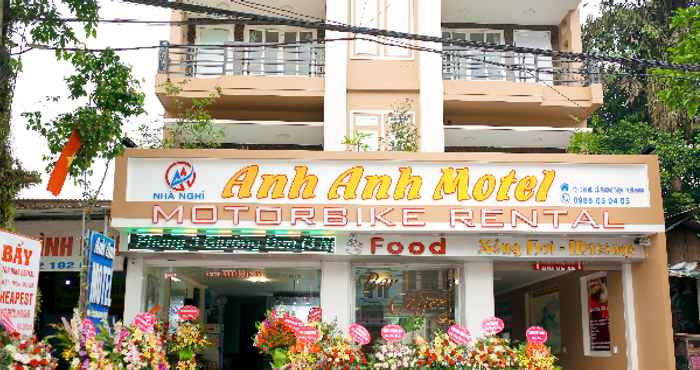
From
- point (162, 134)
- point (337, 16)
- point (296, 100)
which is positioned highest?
point (337, 16)

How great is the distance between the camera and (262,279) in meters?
16.5

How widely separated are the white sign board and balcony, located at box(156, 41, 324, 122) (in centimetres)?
583

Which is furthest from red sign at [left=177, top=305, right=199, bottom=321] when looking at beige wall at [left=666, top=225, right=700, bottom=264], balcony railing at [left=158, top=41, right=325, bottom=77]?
beige wall at [left=666, top=225, right=700, bottom=264]

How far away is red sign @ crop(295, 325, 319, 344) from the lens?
41.7 feet

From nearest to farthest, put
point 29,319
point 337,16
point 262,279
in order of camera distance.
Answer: point 29,319
point 262,279
point 337,16

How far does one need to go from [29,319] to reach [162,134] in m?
7.76

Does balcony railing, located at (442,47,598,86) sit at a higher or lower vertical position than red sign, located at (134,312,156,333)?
higher

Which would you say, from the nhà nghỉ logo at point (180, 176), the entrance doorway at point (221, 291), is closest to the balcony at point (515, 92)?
the entrance doorway at point (221, 291)

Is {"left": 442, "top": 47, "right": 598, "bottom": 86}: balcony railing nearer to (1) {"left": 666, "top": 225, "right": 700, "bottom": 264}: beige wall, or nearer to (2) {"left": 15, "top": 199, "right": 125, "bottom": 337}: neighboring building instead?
(1) {"left": 666, "top": 225, "right": 700, "bottom": 264}: beige wall

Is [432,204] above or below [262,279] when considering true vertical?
above

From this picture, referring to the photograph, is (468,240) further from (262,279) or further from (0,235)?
(0,235)

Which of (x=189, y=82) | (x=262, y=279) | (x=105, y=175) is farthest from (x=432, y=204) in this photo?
(x=189, y=82)

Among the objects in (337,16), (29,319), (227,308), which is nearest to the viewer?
(29,319)

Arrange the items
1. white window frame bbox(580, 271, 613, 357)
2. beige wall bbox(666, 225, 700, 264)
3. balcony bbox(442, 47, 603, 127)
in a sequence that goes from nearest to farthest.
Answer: white window frame bbox(580, 271, 613, 357) < beige wall bbox(666, 225, 700, 264) < balcony bbox(442, 47, 603, 127)
